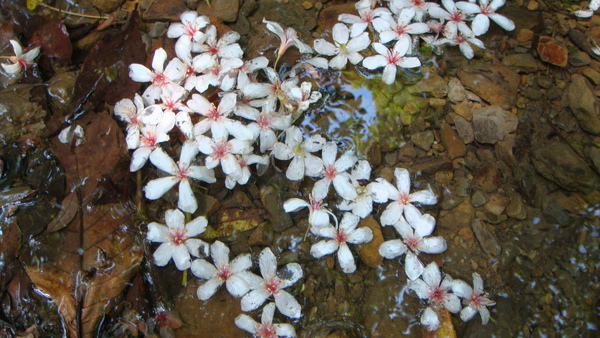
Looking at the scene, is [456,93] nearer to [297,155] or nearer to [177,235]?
[297,155]

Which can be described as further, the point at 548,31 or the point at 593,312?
the point at 548,31

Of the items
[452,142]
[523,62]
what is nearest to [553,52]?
[523,62]

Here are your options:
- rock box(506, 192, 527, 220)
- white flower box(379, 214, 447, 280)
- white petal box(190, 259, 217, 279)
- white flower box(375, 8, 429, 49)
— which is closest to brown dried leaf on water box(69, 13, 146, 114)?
white petal box(190, 259, 217, 279)

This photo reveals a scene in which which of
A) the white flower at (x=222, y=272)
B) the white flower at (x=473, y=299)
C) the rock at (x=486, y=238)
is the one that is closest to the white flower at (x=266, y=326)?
the white flower at (x=222, y=272)

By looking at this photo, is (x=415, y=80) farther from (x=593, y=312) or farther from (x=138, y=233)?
(x=138, y=233)

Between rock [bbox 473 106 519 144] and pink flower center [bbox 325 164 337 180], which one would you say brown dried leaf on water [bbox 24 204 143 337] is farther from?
rock [bbox 473 106 519 144]

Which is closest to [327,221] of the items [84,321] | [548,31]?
[84,321]
